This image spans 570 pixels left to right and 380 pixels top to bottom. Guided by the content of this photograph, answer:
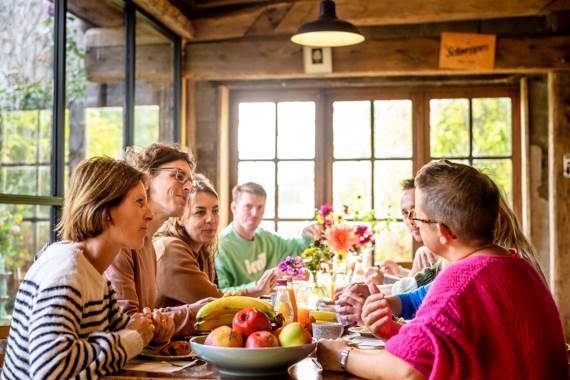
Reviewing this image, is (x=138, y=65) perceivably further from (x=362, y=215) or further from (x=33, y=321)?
(x=33, y=321)

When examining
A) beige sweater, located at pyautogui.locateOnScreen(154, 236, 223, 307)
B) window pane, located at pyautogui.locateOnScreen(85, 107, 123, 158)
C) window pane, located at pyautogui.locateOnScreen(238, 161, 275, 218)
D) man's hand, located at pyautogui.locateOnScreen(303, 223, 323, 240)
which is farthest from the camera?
window pane, located at pyautogui.locateOnScreen(238, 161, 275, 218)

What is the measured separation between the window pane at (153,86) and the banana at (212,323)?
8.54 ft

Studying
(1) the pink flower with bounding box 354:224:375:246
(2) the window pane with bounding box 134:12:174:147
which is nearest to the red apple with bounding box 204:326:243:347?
(1) the pink flower with bounding box 354:224:375:246

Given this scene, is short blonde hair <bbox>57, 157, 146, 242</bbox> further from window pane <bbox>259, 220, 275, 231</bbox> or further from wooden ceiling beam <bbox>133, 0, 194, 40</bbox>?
window pane <bbox>259, 220, 275, 231</bbox>

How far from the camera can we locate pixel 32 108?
3.40 m

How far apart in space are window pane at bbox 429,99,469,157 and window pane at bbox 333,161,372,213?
52 cm

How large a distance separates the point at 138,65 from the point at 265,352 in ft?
11.0

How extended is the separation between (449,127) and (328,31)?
179 centimetres

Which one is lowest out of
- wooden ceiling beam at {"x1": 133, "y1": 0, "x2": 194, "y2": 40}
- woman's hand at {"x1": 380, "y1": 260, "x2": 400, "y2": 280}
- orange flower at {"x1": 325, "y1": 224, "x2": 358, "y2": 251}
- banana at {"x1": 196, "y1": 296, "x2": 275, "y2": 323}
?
woman's hand at {"x1": 380, "y1": 260, "x2": 400, "y2": 280}

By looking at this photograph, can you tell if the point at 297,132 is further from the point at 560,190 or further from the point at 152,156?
the point at 152,156

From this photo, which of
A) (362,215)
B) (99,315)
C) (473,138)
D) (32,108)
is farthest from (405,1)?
(99,315)

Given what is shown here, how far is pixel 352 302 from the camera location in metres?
2.42

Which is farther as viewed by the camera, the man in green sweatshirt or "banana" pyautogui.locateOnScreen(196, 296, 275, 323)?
the man in green sweatshirt

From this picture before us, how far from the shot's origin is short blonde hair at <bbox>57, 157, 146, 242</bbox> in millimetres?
1894
